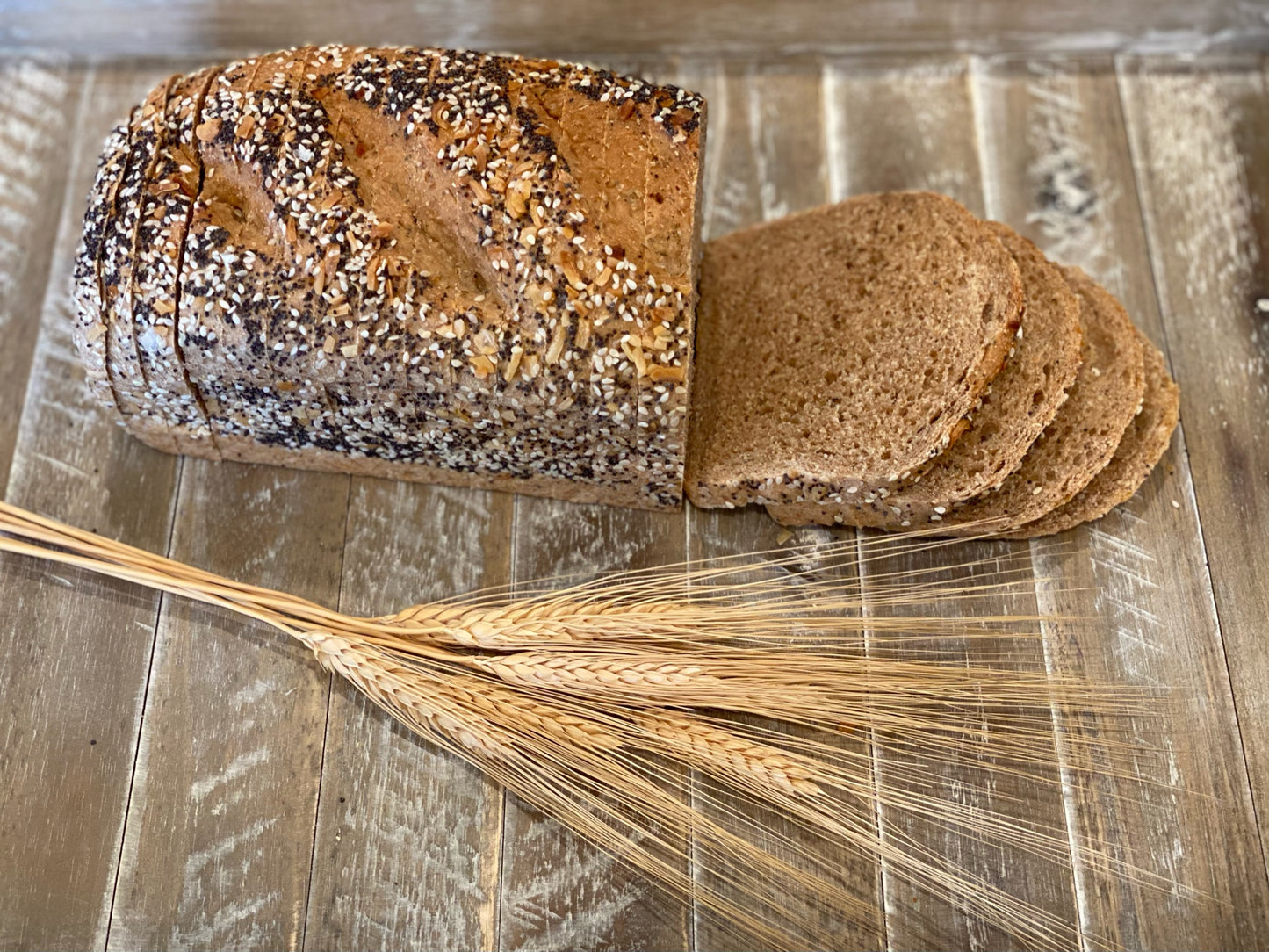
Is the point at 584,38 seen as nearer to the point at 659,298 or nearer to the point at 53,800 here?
the point at 659,298

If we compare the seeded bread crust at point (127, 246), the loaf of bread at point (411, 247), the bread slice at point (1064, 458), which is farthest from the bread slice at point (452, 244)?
the bread slice at point (1064, 458)

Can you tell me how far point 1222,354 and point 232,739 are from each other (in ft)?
7.65

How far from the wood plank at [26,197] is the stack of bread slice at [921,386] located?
1585 millimetres

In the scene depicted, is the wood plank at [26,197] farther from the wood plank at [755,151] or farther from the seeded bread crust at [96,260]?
the wood plank at [755,151]

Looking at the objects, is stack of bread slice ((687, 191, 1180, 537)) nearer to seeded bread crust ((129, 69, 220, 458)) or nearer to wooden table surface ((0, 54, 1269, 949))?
wooden table surface ((0, 54, 1269, 949))

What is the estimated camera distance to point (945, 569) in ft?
7.34

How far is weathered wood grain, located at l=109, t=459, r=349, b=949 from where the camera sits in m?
2.00

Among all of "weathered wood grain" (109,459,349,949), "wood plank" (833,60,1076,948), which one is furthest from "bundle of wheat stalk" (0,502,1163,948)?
"weathered wood grain" (109,459,349,949)

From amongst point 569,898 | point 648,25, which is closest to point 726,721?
point 569,898

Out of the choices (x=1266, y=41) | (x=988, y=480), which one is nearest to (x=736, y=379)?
(x=988, y=480)

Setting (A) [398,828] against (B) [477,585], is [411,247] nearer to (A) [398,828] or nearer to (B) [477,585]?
(B) [477,585]

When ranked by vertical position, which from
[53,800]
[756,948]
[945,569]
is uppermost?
[945,569]

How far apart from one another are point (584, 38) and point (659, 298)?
1352 mm

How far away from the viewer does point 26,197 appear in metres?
2.73
